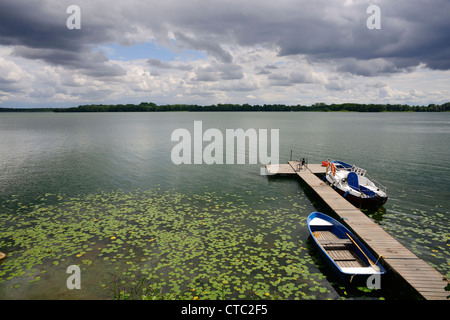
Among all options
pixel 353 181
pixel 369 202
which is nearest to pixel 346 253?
pixel 369 202

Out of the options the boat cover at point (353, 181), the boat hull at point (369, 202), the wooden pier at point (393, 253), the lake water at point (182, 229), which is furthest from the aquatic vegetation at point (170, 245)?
the boat cover at point (353, 181)

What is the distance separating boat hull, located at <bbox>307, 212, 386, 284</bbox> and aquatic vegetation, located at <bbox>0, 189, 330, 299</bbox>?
103 centimetres

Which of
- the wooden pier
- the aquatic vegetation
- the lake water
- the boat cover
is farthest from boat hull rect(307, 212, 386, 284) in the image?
the boat cover

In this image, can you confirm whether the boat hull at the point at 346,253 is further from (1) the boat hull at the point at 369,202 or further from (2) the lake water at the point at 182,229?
(1) the boat hull at the point at 369,202

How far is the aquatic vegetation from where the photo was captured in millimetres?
12914

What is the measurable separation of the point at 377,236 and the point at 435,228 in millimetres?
6443

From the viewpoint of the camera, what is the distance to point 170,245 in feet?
54.2

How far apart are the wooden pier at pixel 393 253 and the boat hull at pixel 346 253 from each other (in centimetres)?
91

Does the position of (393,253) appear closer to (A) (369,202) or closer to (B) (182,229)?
(A) (369,202)

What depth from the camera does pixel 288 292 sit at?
1235cm

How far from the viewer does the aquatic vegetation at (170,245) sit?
12.9m

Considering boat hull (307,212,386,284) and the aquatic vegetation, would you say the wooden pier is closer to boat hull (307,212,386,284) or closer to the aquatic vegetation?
boat hull (307,212,386,284)

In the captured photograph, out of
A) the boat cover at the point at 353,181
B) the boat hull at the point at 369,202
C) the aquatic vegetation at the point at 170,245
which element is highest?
the boat cover at the point at 353,181
